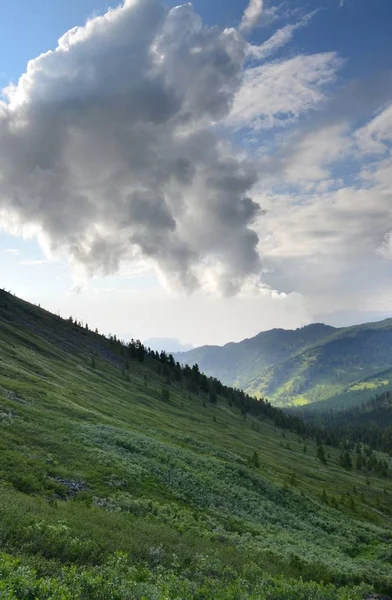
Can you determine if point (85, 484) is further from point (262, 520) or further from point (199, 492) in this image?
point (262, 520)

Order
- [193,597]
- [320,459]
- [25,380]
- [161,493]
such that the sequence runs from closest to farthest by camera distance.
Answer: [193,597], [161,493], [25,380], [320,459]

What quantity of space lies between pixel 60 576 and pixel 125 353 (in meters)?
181

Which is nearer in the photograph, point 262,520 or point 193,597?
point 193,597

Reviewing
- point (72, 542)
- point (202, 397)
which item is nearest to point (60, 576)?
point (72, 542)

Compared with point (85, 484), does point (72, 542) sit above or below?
above

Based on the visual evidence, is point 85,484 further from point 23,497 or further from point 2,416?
point 2,416

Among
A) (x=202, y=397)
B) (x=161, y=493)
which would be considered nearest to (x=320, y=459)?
(x=202, y=397)

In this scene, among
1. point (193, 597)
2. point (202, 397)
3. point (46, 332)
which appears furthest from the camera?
point (202, 397)

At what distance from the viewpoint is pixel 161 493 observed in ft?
113

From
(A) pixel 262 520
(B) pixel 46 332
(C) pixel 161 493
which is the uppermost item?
(B) pixel 46 332

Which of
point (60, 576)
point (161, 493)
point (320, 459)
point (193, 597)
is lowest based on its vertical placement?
point (320, 459)

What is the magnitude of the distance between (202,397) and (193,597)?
176m

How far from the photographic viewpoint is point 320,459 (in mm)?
136500

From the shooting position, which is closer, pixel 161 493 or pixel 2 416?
pixel 161 493
